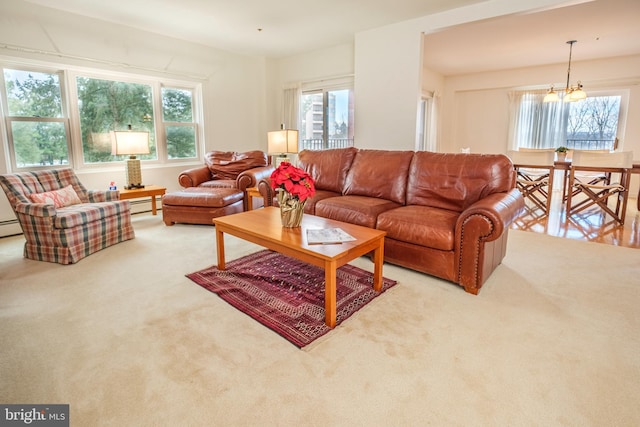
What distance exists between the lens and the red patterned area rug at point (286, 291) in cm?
198

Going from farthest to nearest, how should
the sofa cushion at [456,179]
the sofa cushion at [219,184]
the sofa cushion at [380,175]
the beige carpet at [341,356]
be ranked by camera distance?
1. the sofa cushion at [219,184]
2. the sofa cushion at [380,175]
3. the sofa cushion at [456,179]
4. the beige carpet at [341,356]

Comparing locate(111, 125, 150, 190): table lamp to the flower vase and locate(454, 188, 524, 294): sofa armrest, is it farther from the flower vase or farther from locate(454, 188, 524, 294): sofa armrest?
locate(454, 188, 524, 294): sofa armrest

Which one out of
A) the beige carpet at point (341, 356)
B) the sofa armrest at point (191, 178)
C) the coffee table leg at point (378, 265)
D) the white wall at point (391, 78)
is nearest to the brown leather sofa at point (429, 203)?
the beige carpet at point (341, 356)

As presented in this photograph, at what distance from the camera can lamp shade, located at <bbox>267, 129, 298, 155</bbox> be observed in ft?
14.5

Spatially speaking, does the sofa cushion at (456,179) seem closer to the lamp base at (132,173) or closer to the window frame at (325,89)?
the window frame at (325,89)

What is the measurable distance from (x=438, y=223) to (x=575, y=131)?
6278 millimetres

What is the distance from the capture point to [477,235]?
2301 millimetres

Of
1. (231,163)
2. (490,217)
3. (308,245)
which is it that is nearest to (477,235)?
(490,217)

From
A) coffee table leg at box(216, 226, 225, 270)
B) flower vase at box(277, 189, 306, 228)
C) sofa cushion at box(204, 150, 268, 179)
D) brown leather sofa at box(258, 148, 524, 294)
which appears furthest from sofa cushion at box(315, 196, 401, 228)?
sofa cushion at box(204, 150, 268, 179)

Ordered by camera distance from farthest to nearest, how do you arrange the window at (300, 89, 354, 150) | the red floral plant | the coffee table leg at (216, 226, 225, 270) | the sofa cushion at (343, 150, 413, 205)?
the window at (300, 89, 354, 150)
the sofa cushion at (343, 150, 413, 205)
the coffee table leg at (216, 226, 225, 270)
the red floral plant

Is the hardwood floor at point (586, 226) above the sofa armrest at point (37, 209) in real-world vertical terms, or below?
below

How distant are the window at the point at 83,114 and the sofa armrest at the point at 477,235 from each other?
15.1ft

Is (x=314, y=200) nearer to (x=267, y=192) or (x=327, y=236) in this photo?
(x=267, y=192)

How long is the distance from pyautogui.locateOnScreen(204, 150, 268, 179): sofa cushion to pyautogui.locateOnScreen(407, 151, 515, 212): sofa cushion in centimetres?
253
